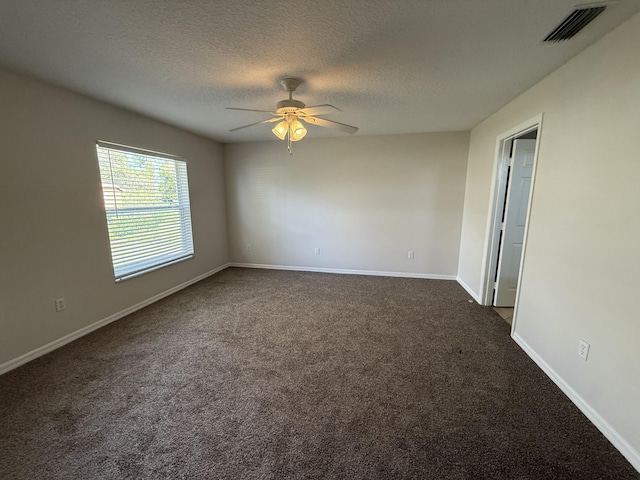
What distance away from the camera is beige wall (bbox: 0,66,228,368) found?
2.10m

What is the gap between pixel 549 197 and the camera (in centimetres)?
213

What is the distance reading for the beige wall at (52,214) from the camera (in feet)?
6.89

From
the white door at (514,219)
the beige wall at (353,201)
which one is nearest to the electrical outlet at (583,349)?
the white door at (514,219)

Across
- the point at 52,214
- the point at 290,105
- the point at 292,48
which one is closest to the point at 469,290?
the point at 290,105

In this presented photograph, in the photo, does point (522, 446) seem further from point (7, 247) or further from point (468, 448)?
point (7, 247)

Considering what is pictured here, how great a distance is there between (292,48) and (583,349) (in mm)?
2839

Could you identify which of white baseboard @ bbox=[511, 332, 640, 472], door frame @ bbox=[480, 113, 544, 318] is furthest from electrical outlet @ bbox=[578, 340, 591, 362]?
door frame @ bbox=[480, 113, 544, 318]

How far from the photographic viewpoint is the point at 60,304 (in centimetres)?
246

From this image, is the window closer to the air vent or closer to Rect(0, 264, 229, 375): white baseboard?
Rect(0, 264, 229, 375): white baseboard

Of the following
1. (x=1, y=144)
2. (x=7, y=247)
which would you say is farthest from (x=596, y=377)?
(x=1, y=144)

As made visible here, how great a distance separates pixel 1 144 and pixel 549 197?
14.4ft

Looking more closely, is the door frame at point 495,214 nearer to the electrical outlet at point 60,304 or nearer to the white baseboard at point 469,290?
the white baseboard at point 469,290

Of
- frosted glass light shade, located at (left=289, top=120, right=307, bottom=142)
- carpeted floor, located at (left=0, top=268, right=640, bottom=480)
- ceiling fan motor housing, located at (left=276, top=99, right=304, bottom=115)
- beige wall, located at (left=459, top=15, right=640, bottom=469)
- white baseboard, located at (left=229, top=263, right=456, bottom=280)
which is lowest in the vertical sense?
carpeted floor, located at (left=0, top=268, right=640, bottom=480)

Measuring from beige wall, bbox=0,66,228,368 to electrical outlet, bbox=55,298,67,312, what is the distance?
4 cm
